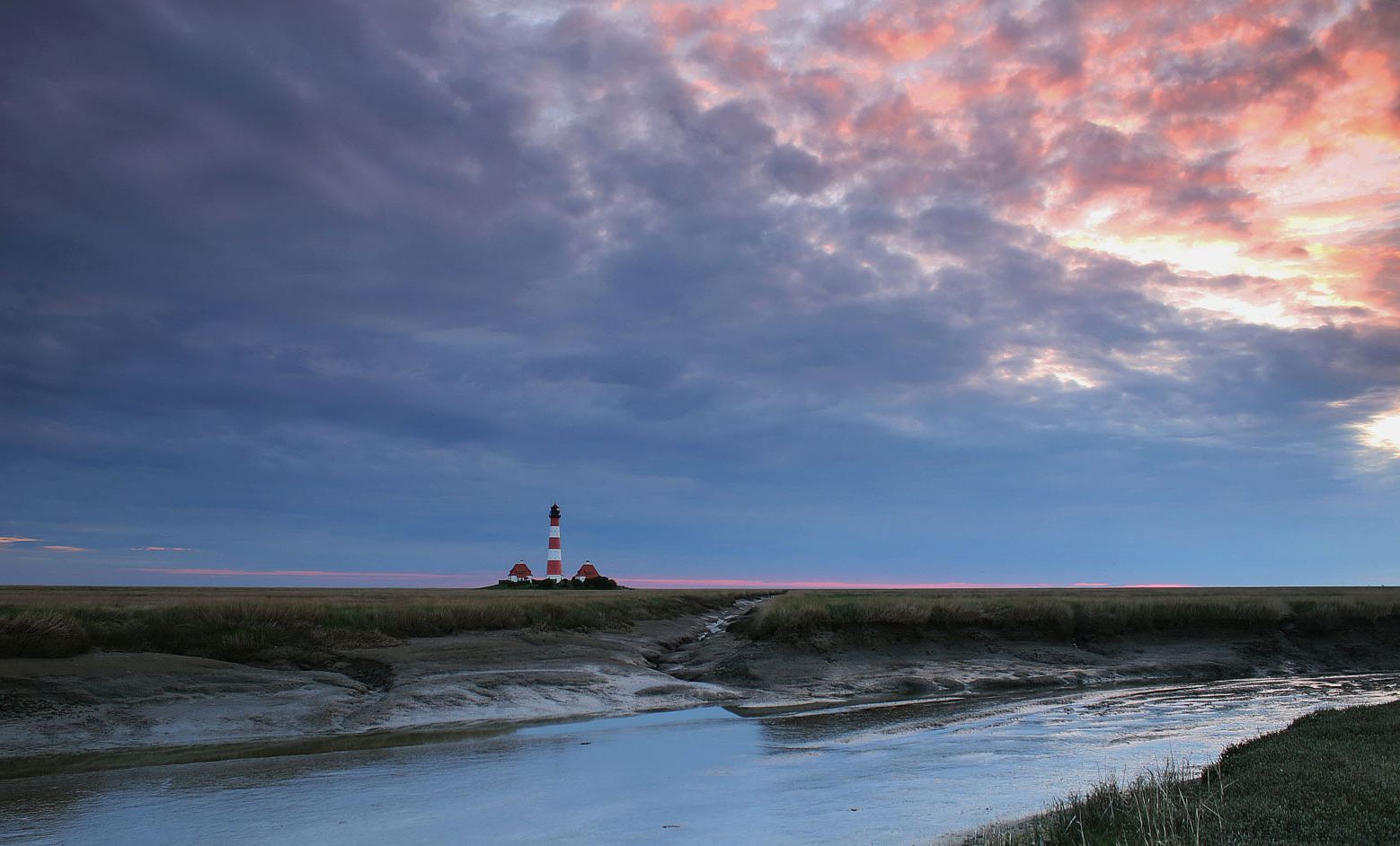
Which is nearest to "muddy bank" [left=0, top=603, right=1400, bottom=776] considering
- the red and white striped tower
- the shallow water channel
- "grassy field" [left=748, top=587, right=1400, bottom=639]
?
"grassy field" [left=748, top=587, right=1400, bottom=639]

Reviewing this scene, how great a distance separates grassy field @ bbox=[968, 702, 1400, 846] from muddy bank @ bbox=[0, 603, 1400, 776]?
35.4ft

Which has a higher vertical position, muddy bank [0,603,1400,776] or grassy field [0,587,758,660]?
grassy field [0,587,758,660]

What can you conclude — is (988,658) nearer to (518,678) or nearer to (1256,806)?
(518,678)

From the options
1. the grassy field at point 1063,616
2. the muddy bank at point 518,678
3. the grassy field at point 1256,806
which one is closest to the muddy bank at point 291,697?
the muddy bank at point 518,678

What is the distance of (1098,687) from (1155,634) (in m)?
8.35

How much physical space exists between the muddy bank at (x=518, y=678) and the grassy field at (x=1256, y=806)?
10804 millimetres

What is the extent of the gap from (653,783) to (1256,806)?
7.15m

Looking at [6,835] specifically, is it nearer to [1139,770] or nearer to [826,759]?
[826,759]

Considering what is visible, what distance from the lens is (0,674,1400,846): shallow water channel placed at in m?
8.97

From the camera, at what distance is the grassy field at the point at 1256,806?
6273 mm

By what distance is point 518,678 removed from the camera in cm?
1984

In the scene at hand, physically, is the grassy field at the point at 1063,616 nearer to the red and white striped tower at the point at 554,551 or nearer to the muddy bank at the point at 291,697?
the muddy bank at the point at 291,697

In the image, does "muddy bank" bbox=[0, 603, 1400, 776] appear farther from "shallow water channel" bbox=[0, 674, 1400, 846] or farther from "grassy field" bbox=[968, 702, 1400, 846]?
"grassy field" bbox=[968, 702, 1400, 846]

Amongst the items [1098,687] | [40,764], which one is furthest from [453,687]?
[1098,687]
